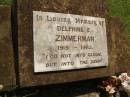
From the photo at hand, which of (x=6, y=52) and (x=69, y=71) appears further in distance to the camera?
(x=69, y=71)

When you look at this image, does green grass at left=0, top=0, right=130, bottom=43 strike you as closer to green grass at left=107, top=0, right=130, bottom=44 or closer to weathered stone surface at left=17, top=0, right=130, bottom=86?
green grass at left=107, top=0, right=130, bottom=44

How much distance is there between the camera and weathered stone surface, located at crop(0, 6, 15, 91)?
452cm

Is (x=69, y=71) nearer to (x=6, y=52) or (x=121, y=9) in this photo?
(x=6, y=52)

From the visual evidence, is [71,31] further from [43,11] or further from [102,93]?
[102,93]

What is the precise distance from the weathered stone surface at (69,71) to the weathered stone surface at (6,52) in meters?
0.24

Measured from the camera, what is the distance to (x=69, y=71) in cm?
493

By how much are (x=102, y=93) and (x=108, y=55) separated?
26.4 inches

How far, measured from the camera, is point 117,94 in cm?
591

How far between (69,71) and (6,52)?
0.93 metres

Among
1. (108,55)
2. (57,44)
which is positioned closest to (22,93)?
(57,44)

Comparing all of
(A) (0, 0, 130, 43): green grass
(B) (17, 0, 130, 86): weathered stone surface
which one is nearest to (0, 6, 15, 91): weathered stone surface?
(B) (17, 0, 130, 86): weathered stone surface

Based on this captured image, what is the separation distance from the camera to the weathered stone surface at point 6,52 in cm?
452

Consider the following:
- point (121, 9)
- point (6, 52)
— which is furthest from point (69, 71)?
point (121, 9)

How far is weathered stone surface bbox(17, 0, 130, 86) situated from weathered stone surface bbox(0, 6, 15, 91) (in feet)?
0.78
